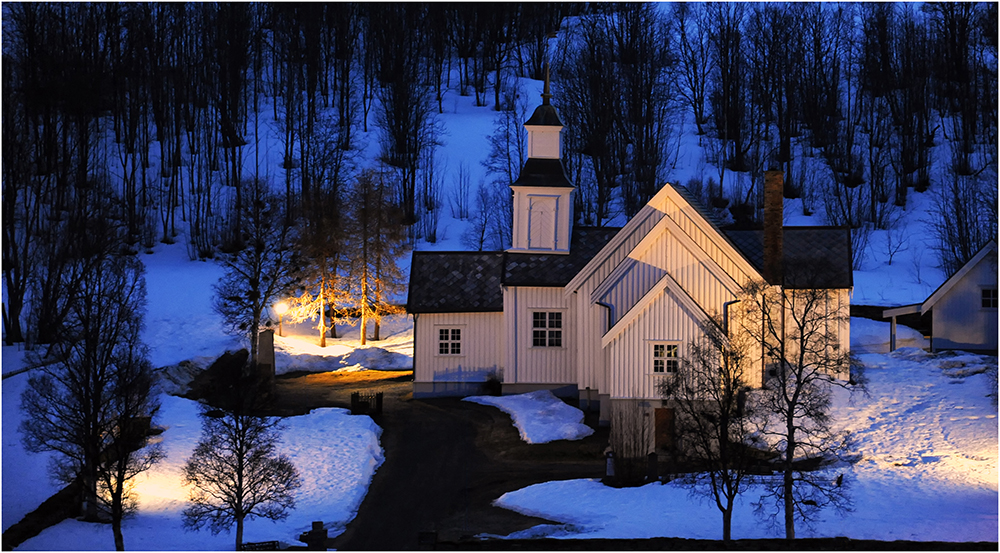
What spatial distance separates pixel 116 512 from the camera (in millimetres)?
20812

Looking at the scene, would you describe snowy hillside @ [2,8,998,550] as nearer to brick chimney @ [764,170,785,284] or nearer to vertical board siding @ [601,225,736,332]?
vertical board siding @ [601,225,736,332]

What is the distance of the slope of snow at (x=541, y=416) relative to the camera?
30656 millimetres

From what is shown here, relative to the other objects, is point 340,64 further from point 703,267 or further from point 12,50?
point 703,267

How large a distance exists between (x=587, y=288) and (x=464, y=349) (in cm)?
532

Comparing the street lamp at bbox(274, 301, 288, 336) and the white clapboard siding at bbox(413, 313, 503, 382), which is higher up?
the street lamp at bbox(274, 301, 288, 336)

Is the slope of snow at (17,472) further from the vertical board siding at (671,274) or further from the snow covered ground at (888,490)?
the vertical board siding at (671,274)

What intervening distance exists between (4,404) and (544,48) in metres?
60.2

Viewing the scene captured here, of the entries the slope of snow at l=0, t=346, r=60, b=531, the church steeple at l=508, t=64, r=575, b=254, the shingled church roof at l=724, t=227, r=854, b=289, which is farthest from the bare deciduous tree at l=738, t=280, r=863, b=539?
the slope of snow at l=0, t=346, r=60, b=531

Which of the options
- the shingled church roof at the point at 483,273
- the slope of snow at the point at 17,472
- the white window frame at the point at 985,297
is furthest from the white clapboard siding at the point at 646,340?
the slope of snow at the point at 17,472

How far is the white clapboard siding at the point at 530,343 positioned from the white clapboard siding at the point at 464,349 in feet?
2.90

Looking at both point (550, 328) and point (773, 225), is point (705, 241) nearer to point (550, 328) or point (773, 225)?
point (773, 225)

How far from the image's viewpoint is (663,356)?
3042 centimetres

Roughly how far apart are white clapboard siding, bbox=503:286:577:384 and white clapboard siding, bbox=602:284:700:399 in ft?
16.2

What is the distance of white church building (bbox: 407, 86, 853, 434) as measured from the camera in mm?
30484
